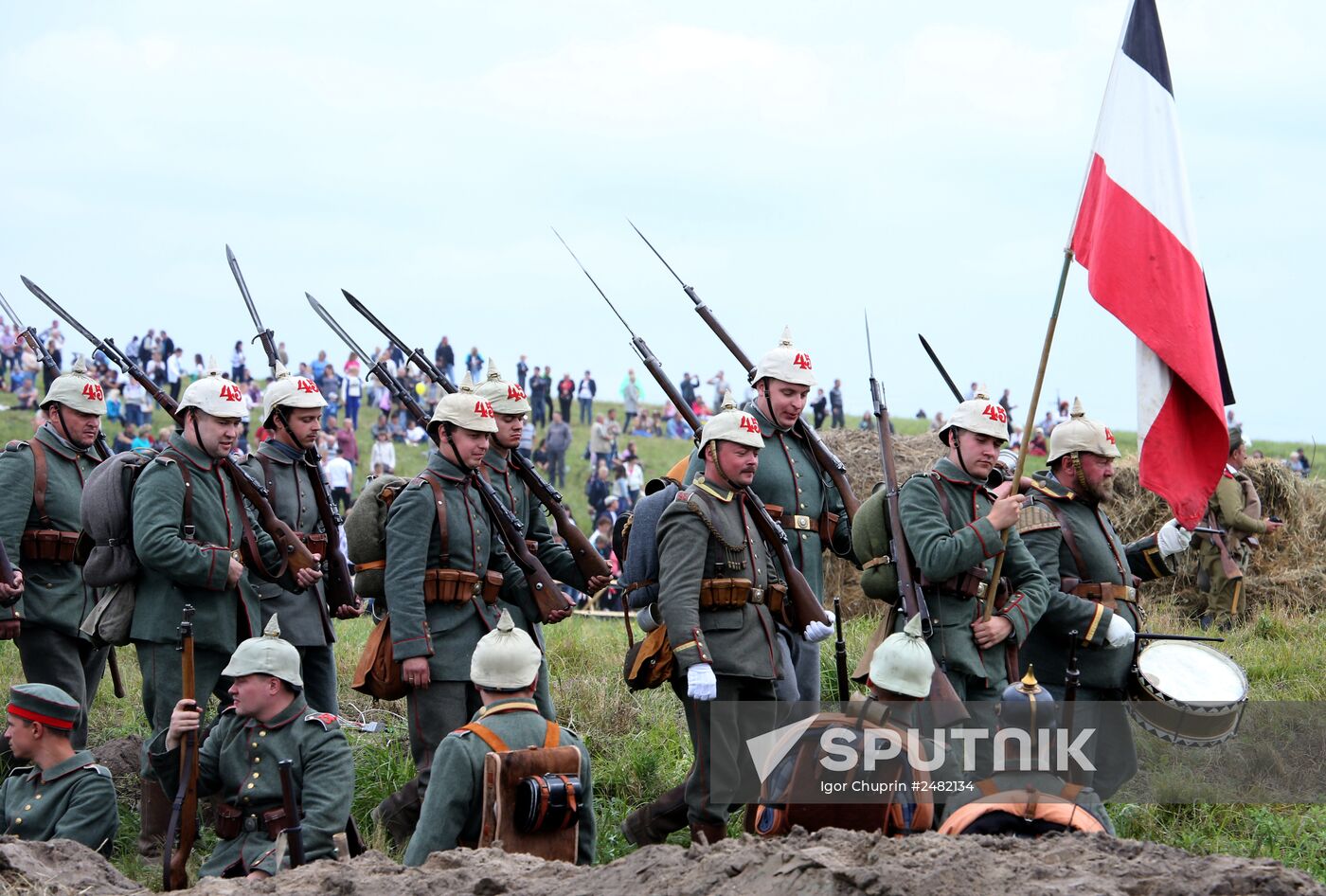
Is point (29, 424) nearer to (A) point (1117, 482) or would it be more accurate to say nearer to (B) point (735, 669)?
(A) point (1117, 482)

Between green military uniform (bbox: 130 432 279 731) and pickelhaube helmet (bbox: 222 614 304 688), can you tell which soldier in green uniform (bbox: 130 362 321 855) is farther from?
pickelhaube helmet (bbox: 222 614 304 688)

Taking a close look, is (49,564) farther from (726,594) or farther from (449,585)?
(726,594)

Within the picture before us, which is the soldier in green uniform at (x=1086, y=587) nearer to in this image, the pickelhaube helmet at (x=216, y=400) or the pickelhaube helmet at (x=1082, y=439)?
the pickelhaube helmet at (x=1082, y=439)

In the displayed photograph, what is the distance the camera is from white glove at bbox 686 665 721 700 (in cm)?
725

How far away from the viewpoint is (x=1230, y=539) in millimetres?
14867

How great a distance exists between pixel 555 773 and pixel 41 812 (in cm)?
256

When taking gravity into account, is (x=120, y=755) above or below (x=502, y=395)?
below

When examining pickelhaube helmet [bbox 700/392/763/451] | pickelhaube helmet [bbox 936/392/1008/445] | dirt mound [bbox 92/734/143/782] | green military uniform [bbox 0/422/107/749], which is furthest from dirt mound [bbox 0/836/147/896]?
pickelhaube helmet [bbox 936/392/1008/445]

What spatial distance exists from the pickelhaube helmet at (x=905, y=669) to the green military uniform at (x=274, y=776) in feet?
7.48

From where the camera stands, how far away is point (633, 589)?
8008 mm

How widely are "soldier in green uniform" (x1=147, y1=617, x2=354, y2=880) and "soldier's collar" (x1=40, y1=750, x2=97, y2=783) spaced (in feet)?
2.03

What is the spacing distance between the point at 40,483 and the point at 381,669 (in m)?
2.46

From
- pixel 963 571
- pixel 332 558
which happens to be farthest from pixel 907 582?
pixel 332 558

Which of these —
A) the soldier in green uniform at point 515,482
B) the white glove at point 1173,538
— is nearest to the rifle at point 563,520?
the soldier in green uniform at point 515,482
